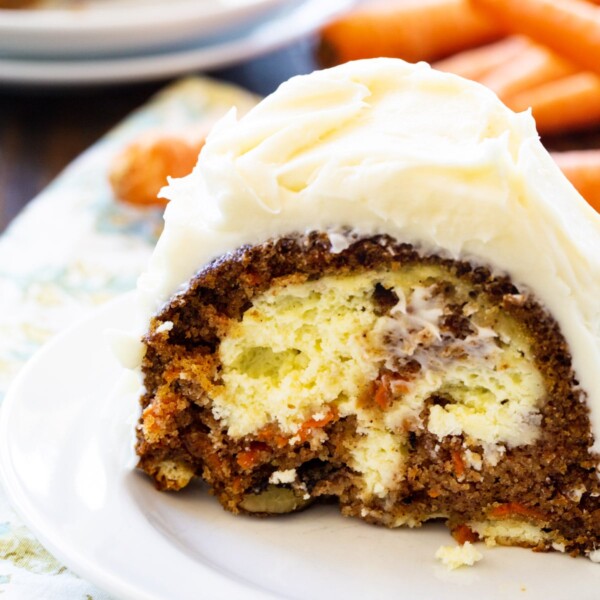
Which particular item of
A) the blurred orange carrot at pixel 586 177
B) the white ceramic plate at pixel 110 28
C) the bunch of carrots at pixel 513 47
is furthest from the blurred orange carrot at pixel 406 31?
the blurred orange carrot at pixel 586 177

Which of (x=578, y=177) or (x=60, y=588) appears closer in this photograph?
(x=60, y=588)

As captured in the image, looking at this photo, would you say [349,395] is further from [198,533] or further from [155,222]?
[155,222]

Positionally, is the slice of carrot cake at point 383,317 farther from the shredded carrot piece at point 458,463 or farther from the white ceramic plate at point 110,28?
the white ceramic plate at point 110,28

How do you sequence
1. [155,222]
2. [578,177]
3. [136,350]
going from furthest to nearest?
1. [155,222]
2. [578,177]
3. [136,350]

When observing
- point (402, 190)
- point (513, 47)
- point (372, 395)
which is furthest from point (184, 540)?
point (513, 47)

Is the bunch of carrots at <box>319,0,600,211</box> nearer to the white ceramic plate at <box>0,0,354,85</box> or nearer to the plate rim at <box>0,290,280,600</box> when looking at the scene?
the white ceramic plate at <box>0,0,354,85</box>

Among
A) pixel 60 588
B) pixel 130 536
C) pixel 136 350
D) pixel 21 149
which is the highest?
pixel 136 350

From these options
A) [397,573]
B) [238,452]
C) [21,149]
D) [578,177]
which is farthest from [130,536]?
[21,149]

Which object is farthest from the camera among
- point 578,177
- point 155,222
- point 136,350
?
point 155,222
